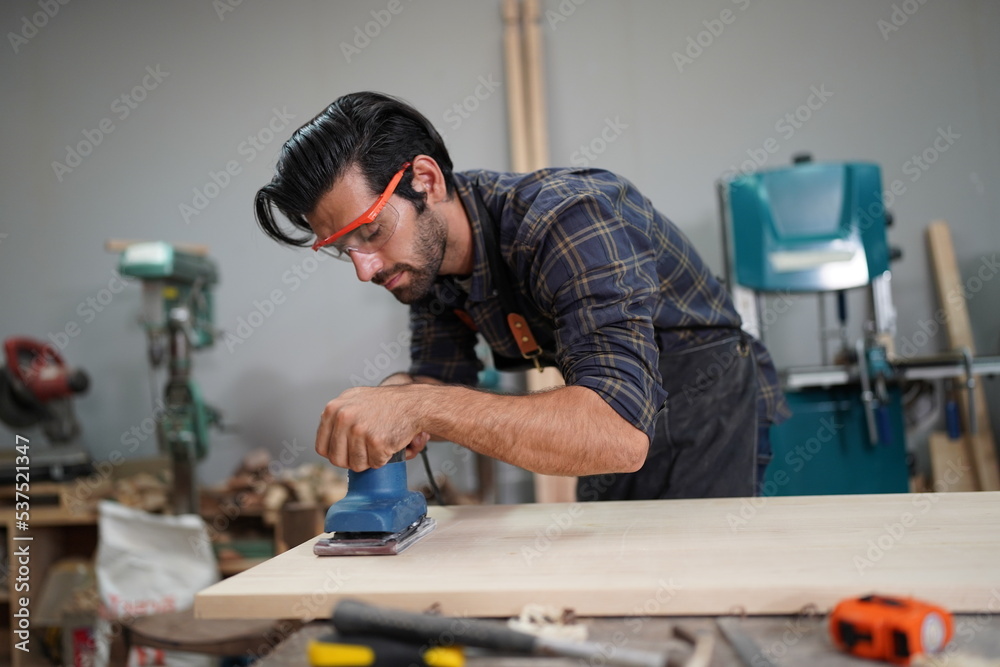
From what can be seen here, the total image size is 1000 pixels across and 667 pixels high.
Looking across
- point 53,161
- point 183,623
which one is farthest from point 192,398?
point 53,161

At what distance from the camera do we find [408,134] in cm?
163

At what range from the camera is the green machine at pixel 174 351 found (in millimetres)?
2844

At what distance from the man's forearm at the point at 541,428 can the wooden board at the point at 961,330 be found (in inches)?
91.1

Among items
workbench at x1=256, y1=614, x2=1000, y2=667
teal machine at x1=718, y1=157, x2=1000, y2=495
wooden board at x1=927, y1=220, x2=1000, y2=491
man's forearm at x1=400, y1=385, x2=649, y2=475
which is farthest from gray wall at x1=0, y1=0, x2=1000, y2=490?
workbench at x1=256, y1=614, x2=1000, y2=667

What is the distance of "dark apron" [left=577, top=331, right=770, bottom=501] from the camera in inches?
68.2

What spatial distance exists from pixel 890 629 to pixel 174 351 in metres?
2.75

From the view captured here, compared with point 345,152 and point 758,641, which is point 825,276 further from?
point 758,641

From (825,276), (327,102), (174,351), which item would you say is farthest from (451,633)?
(327,102)

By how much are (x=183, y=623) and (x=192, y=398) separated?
2.88 feet

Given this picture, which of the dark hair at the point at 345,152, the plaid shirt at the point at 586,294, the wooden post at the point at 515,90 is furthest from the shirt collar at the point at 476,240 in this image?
the wooden post at the point at 515,90

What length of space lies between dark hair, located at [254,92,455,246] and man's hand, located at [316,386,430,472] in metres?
0.49

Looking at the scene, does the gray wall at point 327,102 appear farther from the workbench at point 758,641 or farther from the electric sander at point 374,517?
the workbench at point 758,641

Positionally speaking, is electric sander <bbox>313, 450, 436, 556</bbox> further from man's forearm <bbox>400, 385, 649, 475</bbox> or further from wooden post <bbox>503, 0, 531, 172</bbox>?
wooden post <bbox>503, 0, 531, 172</bbox>

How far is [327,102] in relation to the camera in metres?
3.68
